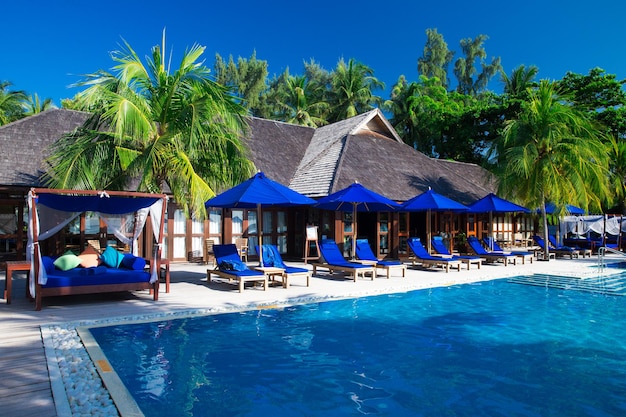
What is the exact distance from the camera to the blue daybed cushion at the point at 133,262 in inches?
381

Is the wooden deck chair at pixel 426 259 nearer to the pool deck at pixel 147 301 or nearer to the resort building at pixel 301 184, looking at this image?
the pool deck at pixel 147 301

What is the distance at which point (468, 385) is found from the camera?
5055 mm

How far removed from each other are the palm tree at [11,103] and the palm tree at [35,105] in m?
0.60

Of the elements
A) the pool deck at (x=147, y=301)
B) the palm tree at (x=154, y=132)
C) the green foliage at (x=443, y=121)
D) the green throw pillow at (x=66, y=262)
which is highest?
the green foliage at (x=443, y=121)

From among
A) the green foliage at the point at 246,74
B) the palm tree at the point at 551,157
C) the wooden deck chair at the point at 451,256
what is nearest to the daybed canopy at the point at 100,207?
the wooden deck chair at the point at 451,256

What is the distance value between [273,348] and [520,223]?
22.7m

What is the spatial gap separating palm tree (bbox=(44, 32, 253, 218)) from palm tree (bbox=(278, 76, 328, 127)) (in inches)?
957

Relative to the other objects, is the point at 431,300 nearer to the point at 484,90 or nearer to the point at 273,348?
the point at 273,348

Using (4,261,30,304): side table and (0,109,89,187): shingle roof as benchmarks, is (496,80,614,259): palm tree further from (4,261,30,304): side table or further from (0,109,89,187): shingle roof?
(0,109,89,187): shingle roof

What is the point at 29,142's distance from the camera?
14.8 meters

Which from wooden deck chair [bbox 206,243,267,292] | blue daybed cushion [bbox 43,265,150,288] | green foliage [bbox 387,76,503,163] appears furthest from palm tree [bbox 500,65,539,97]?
blue daybed cushion [bbox 43,265,150,288]

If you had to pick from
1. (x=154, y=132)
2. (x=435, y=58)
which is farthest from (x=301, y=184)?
(x=435, y=58)

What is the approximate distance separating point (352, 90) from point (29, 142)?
27.1 metres

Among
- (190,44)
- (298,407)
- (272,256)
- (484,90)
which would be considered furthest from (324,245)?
(484,90)
